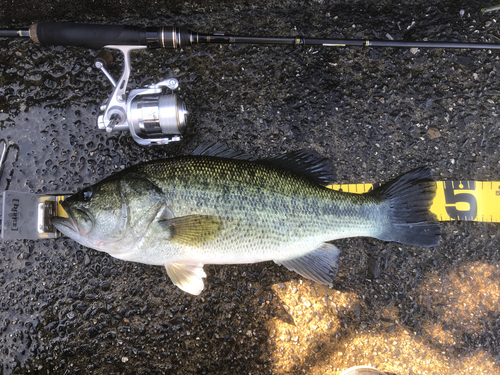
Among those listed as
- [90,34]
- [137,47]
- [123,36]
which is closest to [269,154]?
[137,47]

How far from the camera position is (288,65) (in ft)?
8.61

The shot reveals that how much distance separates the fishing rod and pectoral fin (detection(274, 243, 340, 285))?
4.17ft

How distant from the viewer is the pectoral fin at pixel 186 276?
2.14 m

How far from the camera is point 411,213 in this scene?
7.43 feet

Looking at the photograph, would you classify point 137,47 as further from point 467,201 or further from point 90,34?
point 467,201

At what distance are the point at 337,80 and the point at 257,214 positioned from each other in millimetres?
1402

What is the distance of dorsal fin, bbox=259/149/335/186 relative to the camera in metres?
2.26

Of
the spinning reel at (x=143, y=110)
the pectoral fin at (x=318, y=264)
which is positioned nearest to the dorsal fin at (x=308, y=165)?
the pectoral fin at (x=318, y=264)

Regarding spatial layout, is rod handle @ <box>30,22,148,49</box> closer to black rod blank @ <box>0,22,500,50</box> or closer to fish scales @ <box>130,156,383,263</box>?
black rod blank @ <box>0,22,500,50</box>

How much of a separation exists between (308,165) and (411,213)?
828mm

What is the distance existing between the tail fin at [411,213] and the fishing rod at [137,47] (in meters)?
1.33

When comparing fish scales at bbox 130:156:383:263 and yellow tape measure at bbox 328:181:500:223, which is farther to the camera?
yellow tape measure at bbox 328:181:500:223

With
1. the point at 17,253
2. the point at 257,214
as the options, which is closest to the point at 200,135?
the point at 257,214

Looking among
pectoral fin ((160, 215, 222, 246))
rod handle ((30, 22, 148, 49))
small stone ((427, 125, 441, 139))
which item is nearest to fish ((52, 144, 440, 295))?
pectoral fin ((160, 215, 222, 246))
